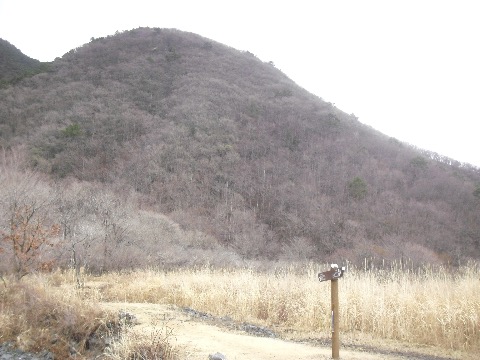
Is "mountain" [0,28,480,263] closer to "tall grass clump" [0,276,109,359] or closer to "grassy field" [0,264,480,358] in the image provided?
"grassy field" [0,264,480,358]

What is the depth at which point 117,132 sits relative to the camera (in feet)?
123

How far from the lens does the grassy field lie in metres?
6.47

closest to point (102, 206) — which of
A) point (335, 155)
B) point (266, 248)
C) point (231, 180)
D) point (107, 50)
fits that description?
point (266, 248)

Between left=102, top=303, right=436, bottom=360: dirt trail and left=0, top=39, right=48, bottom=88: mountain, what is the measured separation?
151 feet

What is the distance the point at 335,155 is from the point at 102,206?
910 inches

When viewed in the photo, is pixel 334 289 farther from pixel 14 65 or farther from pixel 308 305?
pixel 14 65

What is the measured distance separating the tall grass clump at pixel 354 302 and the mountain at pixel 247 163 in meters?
14.3

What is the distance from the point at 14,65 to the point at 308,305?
2268 inches

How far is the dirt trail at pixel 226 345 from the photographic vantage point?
5.52 meters

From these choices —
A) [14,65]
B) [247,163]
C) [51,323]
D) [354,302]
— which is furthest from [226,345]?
[14,65]

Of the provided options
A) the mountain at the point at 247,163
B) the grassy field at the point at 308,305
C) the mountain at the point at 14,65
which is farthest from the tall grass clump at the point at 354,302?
the mountain at the point at 14,65

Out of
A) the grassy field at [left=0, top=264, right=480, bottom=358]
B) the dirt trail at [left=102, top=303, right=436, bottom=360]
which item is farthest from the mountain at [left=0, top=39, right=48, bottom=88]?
the dirt trail at [left=102, top=303, right=436, bottom=360]

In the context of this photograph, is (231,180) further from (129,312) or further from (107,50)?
(107,50)

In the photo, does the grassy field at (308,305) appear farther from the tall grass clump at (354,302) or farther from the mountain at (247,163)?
the mountain at (247,163)
